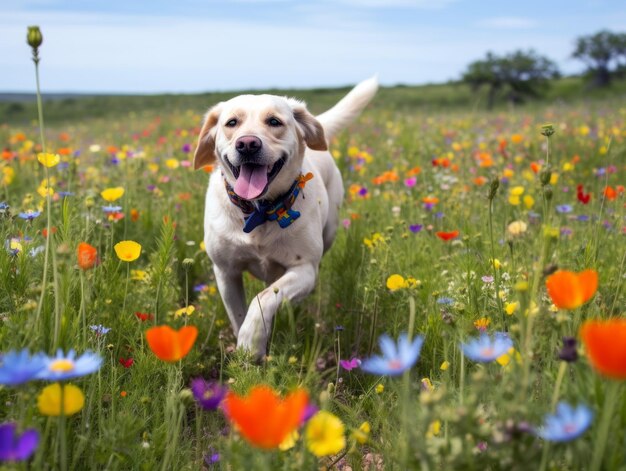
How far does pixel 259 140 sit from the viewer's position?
10.0 ft

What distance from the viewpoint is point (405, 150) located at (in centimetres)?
790

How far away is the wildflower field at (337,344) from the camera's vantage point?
1.30 metres

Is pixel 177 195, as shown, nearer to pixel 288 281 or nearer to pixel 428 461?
pixel 288 281

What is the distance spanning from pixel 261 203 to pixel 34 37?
173 centimetres

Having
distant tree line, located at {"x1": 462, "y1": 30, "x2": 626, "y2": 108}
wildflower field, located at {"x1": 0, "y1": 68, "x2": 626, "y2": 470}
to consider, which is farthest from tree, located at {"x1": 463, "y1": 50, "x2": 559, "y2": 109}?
wildflower field, located at {"x1": 0, "y1": 68, "x2": 626, "y2": 470}

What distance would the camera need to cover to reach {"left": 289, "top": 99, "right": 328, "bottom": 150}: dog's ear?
11.9 feet

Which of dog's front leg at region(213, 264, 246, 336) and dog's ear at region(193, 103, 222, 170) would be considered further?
dog's ear at region(193, 103, 222, 170)

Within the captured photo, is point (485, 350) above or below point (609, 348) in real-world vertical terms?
below

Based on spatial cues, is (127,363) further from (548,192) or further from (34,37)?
(548,192)

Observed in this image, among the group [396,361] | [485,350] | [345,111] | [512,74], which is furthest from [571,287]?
[512,74]

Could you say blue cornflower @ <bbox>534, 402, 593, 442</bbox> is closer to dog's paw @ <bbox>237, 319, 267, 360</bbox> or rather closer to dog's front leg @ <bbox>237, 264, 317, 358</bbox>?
dog's front leg @ <bbox>237, 264, 317, 358</bbox>

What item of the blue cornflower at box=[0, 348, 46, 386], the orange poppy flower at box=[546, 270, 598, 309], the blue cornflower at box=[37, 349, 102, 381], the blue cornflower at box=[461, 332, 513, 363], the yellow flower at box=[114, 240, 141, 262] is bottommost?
the yellow flower at box=[114, 240, 141, 262]

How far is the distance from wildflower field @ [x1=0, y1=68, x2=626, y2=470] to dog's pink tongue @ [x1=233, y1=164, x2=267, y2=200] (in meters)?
0.43

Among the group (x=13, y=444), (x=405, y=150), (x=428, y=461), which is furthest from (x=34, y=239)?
(x=405, y=150)
